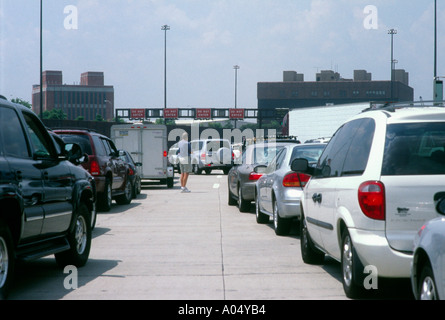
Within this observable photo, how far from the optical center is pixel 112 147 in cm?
1852

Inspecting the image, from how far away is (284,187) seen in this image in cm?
1138

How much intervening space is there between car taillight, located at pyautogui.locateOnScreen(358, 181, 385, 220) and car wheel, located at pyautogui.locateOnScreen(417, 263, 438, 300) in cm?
107

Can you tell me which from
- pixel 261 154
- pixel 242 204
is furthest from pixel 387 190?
pixel 242 204

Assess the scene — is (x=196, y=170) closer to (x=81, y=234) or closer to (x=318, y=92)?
(x=81, y=234)

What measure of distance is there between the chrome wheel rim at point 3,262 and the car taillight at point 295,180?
5.95m

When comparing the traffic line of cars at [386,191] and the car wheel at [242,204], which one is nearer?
the traffic line of cars at [386,191]

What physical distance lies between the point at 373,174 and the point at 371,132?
20.6 inches

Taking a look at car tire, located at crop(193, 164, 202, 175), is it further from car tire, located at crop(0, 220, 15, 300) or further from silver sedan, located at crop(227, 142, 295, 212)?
car tire, located at crop(0, 220, 15, 300)

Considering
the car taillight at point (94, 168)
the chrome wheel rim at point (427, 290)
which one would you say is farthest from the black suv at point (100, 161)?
the chrome wheel rim at point (427, 290)

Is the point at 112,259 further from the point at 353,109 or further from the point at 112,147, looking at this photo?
the point at 353,109

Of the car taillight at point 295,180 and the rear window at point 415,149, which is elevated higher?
the rear window at point 415,149

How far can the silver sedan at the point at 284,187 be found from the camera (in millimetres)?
11258

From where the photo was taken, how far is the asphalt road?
6863 mm

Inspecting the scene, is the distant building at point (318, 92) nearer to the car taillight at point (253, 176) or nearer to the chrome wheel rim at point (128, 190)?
the chrome wheel rim at point (128, 190)
